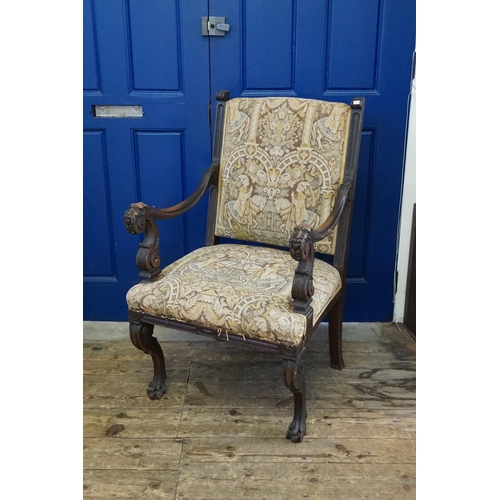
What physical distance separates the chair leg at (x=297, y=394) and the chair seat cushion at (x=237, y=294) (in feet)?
0.28

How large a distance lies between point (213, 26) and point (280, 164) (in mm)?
664

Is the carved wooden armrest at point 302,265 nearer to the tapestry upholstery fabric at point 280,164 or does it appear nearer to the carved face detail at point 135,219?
the tapestry upholstery fabric at point 280,164

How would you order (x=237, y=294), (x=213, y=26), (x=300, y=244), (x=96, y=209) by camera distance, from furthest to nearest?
(x=96, y=209), (x=213, y=26), (x=237, y=294), (x=300, y=244)

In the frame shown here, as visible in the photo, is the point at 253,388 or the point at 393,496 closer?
the point at 393,496

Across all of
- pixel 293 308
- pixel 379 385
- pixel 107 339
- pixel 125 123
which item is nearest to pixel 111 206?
pixel 125 123

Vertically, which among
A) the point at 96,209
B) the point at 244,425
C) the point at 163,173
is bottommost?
the point at 244,425

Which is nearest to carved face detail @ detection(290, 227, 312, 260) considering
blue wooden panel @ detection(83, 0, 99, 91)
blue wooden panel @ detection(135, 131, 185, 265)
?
blue wooden panel @ detection(135, 131, 185, 265)

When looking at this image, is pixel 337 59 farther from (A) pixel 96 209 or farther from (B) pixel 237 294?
(A) pixel 96 209

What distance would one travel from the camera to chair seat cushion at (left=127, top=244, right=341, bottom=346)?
59.2 inches

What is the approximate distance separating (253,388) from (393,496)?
67cm

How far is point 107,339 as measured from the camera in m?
2.30

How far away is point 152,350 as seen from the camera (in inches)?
72.6

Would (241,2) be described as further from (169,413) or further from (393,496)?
(393,496)

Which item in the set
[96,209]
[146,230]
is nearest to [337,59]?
[146,230]
